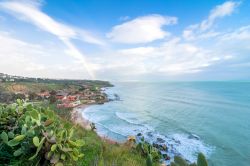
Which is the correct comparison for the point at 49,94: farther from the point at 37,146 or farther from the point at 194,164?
the point at 194,164

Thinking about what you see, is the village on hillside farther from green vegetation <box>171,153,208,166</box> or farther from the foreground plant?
green vegetation <box>171,153,208,166</box>

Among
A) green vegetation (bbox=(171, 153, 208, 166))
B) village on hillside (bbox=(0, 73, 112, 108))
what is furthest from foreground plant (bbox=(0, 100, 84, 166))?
village on hillside (bbox=(0, 73, 112, 108))

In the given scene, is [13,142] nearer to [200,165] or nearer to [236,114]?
[200,165]

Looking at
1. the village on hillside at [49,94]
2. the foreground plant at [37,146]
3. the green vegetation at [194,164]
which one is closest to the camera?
the green vegetation at [194,164]

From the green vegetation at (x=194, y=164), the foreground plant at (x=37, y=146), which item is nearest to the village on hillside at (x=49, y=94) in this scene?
the foreground plant at (x=37, y=146)

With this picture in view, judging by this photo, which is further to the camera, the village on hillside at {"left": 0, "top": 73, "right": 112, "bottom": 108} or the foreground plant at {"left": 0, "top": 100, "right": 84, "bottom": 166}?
the village on hillside at {"left": 0, "top": 73, "right": 112, "bottom": 108}

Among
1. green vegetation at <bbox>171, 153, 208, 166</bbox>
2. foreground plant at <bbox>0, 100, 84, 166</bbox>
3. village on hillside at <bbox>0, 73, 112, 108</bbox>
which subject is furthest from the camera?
village on hillside at <bbox>0, 73, 112, 108</bbox>

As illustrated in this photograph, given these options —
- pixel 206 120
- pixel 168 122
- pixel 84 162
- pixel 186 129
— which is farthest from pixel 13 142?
pixel 206 120

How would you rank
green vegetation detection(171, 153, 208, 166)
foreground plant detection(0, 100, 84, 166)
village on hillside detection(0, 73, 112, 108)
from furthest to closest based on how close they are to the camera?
village on hillside detection(0, 73, 112, 108), foreground plant detection(0, 100, 84, 166), green vegetation detection(171, 153, 208, 166)

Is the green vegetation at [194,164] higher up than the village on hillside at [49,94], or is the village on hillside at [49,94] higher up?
the green vegetation at [194,164]

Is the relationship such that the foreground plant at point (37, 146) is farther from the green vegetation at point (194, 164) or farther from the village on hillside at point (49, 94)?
the village on hillside at point (49, 94)

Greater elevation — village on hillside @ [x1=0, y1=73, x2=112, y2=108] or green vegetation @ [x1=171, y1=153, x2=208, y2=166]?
green vegetation @ [x1=171, y1=153, x2=208, y2=166]
